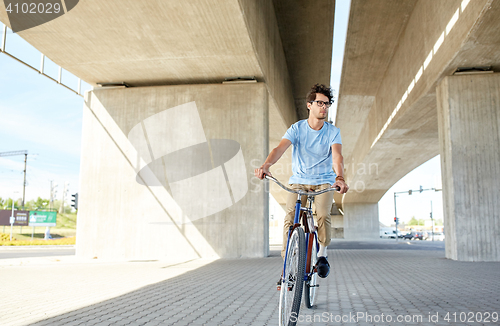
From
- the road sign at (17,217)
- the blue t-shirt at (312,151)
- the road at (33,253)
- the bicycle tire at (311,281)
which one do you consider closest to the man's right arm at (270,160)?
the blue t-shirt at (312,151)

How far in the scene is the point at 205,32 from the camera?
1045cm

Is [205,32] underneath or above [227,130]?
above

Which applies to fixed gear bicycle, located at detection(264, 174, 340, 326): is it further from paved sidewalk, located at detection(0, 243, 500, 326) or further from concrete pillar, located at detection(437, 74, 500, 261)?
concrete pillar, located at detection(437, 74, 500, 261)

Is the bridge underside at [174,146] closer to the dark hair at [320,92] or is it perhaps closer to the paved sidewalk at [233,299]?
the paved sidewalk at [233,299]

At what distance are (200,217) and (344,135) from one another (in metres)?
15.5

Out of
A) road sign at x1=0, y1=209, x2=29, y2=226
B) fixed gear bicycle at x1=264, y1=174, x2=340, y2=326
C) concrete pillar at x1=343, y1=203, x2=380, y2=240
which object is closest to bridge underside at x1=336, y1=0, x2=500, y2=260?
fixed gear bicycle at x1=264, y1=174, x2=340, y2=326

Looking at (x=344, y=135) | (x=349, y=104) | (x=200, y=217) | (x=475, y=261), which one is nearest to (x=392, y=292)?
(x=475, y=261)

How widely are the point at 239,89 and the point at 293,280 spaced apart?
1093 cm

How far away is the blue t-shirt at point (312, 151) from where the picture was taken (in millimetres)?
4070

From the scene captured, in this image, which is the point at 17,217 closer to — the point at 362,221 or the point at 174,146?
the point at 174,146

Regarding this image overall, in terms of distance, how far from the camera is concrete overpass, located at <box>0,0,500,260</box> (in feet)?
33.3

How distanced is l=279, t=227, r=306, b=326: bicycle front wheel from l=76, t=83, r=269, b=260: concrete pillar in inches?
378

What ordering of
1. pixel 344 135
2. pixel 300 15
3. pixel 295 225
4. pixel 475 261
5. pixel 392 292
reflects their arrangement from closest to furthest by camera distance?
pixel 295 225, pixel 392 292, pixel 475 261, pixel 300 15, pixel 344 135

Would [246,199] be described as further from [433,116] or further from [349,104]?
[349,104]
